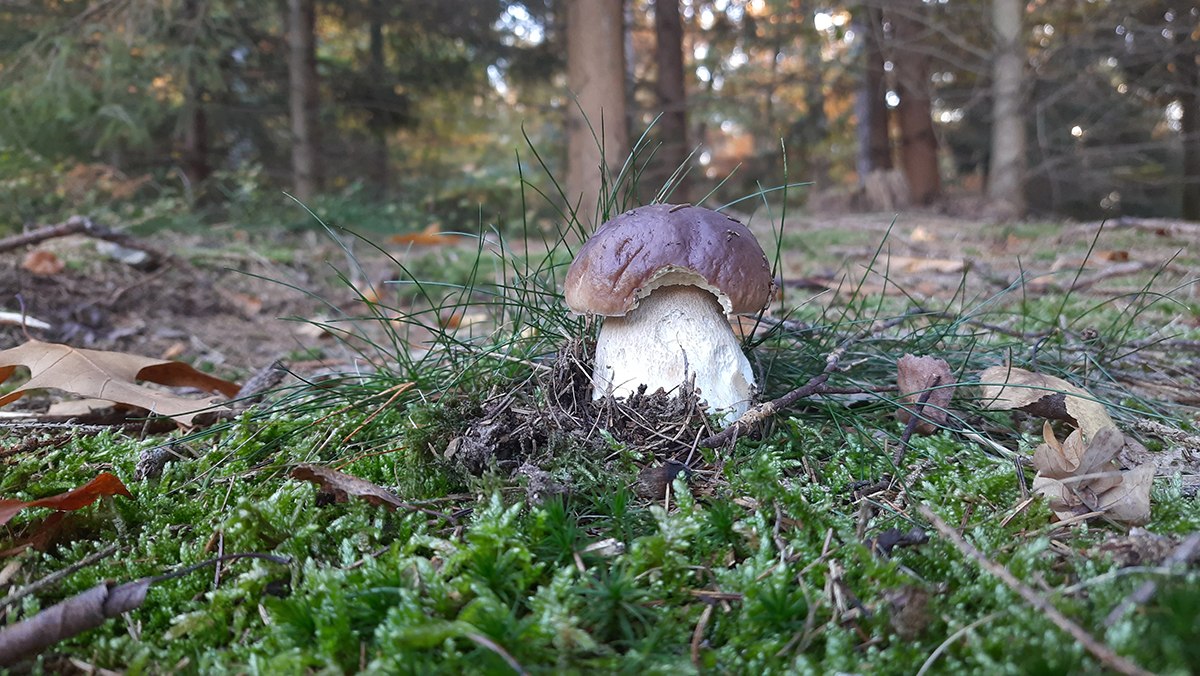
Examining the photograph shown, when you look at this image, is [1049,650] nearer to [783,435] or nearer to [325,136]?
[783,435]

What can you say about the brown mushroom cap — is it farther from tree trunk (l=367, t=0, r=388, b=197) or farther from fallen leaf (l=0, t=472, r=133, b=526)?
tree trunk (l=367, t=0, r=388, b=197)

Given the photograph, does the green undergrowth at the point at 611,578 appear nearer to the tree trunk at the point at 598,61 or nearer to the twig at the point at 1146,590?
the twig at the point at 1146,590

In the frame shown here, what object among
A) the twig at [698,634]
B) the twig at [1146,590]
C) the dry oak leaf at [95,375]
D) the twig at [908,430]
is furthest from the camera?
the dry oak leaf at [95,375]

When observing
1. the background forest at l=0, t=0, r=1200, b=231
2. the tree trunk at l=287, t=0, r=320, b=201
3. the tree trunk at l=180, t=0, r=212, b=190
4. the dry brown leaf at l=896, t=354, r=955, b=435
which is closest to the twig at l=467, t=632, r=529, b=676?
the dry brown leaf at l=896, t=354, r=955, b=435

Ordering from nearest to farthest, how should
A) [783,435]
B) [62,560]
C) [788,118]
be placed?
[62,560], [783,435], [788,118]

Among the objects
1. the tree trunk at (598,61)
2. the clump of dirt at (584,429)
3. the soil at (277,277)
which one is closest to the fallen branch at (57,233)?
the soil at (277,277)

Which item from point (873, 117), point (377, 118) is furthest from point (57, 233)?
point (873, 117)

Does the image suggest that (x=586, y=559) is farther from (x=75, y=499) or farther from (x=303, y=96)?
(x=303, y=96)

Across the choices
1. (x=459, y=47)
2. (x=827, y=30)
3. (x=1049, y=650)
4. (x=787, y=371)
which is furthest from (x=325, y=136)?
(x=1049, y=650)
